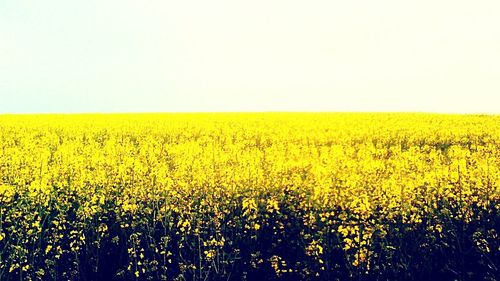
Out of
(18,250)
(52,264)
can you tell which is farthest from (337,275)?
(18,250)

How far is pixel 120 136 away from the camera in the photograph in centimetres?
1600

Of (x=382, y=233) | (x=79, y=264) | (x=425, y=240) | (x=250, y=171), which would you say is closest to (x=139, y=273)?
(x=79, y=264)

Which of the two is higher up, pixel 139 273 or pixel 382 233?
pixel 382 233

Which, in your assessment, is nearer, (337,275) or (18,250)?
(337,275)

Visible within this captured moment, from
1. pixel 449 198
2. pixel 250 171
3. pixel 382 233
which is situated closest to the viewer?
pixel 382 233

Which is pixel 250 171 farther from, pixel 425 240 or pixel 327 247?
pixel 425 240

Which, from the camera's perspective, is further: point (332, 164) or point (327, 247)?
point (332, 164)

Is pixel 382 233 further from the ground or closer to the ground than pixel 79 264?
further from the ground

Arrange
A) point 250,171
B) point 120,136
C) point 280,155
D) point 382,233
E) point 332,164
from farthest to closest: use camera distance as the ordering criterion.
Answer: point 120,136 → point 280,155 → point 332,164 → point 250,171 → point 382,233

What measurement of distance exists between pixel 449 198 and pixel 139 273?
4.14m

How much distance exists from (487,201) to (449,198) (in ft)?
1.53

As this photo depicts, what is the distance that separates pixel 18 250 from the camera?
20.8ft

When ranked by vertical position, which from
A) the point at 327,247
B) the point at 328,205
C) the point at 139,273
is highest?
the point at 328,205

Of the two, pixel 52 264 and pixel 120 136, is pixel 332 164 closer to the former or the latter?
pixel 52 264
